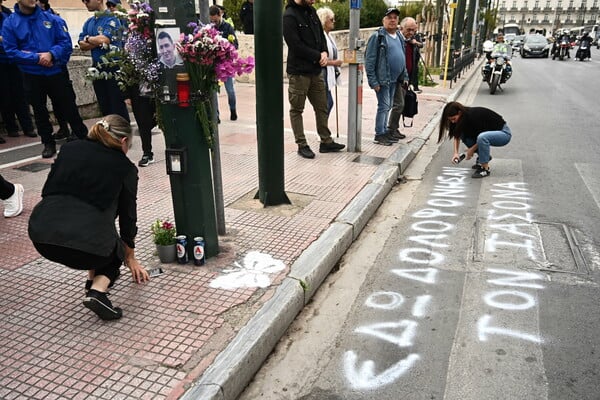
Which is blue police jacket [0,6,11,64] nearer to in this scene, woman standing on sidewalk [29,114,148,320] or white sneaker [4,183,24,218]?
white sneaker [4,183,24,218]

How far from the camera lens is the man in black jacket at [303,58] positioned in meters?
6.05

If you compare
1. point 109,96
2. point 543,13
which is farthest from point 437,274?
point 543,13

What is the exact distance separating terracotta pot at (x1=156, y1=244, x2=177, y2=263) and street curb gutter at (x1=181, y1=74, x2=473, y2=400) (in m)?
Answer: 0.90

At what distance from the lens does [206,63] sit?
3.33 m

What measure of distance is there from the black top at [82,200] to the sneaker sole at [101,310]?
0.29 meters

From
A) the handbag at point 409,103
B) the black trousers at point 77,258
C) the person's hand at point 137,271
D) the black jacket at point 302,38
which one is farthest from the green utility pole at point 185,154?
the handbag at point 409,103

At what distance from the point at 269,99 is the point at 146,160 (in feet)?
8.14

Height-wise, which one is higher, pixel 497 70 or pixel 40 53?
pixel 40 53

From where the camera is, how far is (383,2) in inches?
1141

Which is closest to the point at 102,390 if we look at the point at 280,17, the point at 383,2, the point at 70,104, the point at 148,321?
the point at 148,321

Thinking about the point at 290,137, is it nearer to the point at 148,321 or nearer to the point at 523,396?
the point at 148,321

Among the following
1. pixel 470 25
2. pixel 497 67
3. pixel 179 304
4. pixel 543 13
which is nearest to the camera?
pixel 179 304

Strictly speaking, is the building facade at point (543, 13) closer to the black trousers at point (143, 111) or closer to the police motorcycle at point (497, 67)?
the police motorcycle at point (497, 67)

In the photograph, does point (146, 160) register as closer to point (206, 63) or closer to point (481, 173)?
point (206, 63)
